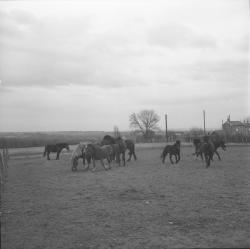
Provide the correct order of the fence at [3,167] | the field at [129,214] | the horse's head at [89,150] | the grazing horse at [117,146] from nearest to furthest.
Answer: the field at [129,214] < the fence at [3,167] < the horse's head at [89,150] < the grazing horse at [117,146]

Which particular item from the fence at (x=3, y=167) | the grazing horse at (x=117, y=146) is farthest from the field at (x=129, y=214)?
the grazing horse at (x=117, y=146)

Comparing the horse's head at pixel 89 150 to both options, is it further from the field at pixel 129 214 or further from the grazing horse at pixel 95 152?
the field at pixel 129 214

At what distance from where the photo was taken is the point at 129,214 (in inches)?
309

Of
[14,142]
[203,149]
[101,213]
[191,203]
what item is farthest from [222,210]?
[14,142]

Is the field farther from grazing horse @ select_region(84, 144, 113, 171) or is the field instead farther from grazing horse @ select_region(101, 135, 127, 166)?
grazing horse @ select_region(101, 135, 127, 166)

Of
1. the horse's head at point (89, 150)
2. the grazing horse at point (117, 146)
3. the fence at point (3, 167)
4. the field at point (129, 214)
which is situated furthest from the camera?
the grazing horse at point (117, 146)

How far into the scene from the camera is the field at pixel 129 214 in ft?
19.7

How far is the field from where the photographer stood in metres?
6.01

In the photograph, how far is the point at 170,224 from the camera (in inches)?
273

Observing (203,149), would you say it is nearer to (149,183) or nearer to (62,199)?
(149,183)

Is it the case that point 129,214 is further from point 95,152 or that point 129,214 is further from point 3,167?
point 3,167

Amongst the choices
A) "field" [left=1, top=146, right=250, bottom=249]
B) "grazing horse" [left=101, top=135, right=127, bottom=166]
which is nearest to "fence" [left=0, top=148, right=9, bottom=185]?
"field" [left=1, top=146, right=250, bottom=249]

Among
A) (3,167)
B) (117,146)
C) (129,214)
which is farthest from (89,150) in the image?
(129,214)

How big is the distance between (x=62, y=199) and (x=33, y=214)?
1.79 m
